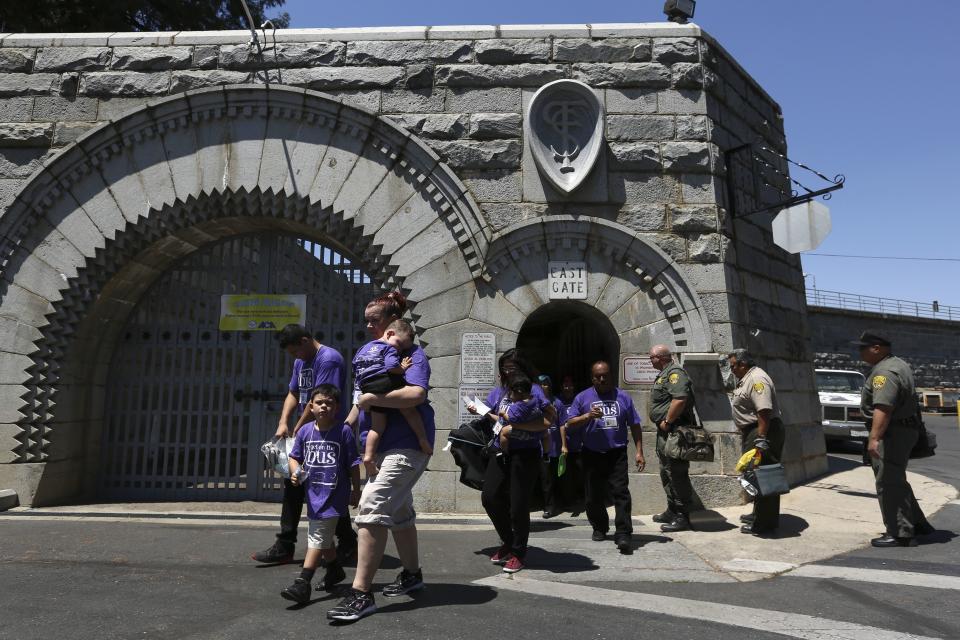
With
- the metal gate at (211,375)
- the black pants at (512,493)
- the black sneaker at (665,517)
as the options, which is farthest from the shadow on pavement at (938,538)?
the metal gate at (211,375)

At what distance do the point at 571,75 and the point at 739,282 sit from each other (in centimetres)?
322

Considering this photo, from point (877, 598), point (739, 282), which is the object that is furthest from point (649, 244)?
point (877, 598)

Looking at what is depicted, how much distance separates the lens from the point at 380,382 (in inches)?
139

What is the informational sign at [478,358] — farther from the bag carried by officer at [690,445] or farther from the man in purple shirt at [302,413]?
the man in purple shirt at [302,413]

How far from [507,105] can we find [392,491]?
5318 millimetres

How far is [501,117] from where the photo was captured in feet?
24.1

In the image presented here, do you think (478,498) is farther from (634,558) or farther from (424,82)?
(424,82)

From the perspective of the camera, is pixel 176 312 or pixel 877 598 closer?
pixel 877 598

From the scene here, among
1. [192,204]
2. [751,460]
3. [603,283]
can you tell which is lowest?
[751,460]

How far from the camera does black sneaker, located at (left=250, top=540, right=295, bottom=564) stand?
457 cm

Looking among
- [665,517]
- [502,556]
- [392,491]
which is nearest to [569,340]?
[665,517]

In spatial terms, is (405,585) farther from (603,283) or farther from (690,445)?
(603,283)

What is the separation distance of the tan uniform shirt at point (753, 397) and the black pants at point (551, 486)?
1804 mm

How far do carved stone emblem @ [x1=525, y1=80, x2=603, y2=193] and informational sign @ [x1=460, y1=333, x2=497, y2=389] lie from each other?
2.01 metres
